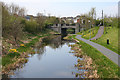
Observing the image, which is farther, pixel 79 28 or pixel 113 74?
pixel 79 28

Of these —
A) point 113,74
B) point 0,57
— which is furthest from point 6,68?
point 113,74

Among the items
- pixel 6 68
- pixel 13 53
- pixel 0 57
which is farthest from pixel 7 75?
pixel 13 53

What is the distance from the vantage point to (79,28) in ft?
265

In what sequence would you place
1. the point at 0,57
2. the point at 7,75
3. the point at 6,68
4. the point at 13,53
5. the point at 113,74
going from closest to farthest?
1. the point at 113,74
2. the point at 7,75
3. the point at 6,68
4. the point at 0,57
5. the point at 13,53

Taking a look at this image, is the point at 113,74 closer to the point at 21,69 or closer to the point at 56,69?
the point at 56,69

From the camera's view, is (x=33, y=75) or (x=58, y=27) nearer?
(x=33, y=75)

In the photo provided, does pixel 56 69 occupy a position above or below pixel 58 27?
below

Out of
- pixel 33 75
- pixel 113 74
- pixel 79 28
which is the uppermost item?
pixel 79 28

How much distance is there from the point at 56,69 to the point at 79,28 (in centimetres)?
6598

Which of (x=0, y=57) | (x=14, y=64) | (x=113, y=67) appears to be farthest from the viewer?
(x=0, y=57)

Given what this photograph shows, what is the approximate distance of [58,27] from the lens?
3312 inches

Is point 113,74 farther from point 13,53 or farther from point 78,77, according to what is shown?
point 13,53

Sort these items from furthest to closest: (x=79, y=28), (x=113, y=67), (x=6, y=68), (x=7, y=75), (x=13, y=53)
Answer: (x=79, y=28), (x=13, y=53), (x=6, y=68), (x=7, y=75), (x=113, y=67)

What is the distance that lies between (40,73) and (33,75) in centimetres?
92
